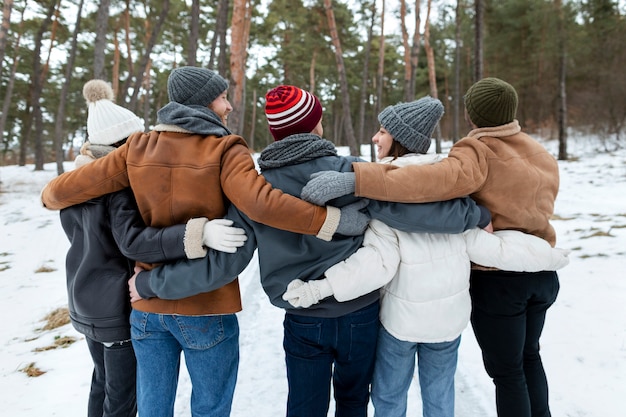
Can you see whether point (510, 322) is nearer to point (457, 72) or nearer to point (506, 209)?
point (506, 209)

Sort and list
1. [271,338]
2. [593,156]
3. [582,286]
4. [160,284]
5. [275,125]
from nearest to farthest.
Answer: [160,284] < [275,125] < [271,338] < [582,286] < [593,156]

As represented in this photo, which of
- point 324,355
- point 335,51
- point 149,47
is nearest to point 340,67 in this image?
point 335,51

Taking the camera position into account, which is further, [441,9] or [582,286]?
[441,9]

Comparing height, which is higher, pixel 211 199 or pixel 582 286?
pixel 211 199

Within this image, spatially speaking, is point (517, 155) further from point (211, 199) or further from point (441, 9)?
point (441, 9)

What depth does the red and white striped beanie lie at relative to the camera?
1765 mm

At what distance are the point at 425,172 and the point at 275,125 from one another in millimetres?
737

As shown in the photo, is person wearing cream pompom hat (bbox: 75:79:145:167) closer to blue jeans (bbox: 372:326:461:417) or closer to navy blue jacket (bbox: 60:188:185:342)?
navy blue jacket (bbox: 60:188:185:342)

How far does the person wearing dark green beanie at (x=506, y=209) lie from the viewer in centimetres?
190

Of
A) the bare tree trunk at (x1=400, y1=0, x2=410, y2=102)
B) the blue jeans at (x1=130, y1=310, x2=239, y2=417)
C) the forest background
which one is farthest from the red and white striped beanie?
the bare tree trunk at (x1=400, y1=0, x2=410, y2=102)

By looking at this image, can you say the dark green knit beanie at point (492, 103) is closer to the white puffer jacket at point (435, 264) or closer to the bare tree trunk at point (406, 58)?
the white puffer jacket at point (435, 264)

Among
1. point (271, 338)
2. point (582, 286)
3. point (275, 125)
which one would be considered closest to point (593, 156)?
point (582, 286)

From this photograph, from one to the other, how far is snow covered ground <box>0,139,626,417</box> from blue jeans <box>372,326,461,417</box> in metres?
0.76

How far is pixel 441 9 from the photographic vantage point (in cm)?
1914
